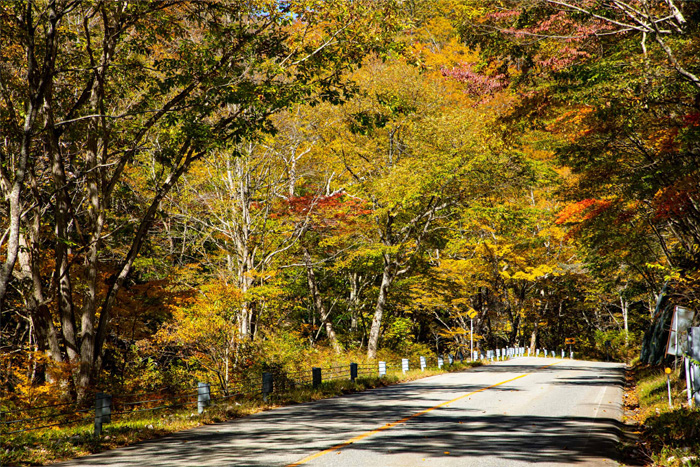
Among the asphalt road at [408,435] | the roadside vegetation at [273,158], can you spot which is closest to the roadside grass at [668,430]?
the asphalt road at [408,435]

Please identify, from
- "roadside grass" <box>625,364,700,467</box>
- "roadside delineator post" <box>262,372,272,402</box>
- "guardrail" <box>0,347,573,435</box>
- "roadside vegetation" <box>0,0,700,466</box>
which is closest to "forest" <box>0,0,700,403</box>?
"roadside vegetation" <box>0,0,700,466</box>

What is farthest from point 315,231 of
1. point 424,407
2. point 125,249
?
point 424,407

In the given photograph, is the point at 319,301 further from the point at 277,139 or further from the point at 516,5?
the point at 516,5

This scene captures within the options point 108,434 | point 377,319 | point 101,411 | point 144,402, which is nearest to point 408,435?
point 108,434

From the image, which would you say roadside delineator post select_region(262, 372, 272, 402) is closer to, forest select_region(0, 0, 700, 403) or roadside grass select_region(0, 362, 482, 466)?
roadside grass select_region(0, 362, 482, 466)

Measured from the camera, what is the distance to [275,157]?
23.0m

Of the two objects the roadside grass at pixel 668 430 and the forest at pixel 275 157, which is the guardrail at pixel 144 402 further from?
the roadside grass at pixel 668 430

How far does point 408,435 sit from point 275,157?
15785 mm

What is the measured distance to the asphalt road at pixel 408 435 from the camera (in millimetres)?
7406

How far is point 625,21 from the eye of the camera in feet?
43.0

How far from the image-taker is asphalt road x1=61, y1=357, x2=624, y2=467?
7.41m

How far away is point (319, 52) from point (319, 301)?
18759mm

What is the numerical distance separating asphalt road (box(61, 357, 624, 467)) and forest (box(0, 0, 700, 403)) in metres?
3.74

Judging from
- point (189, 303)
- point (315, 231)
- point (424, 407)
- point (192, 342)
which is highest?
point (315, 231)
